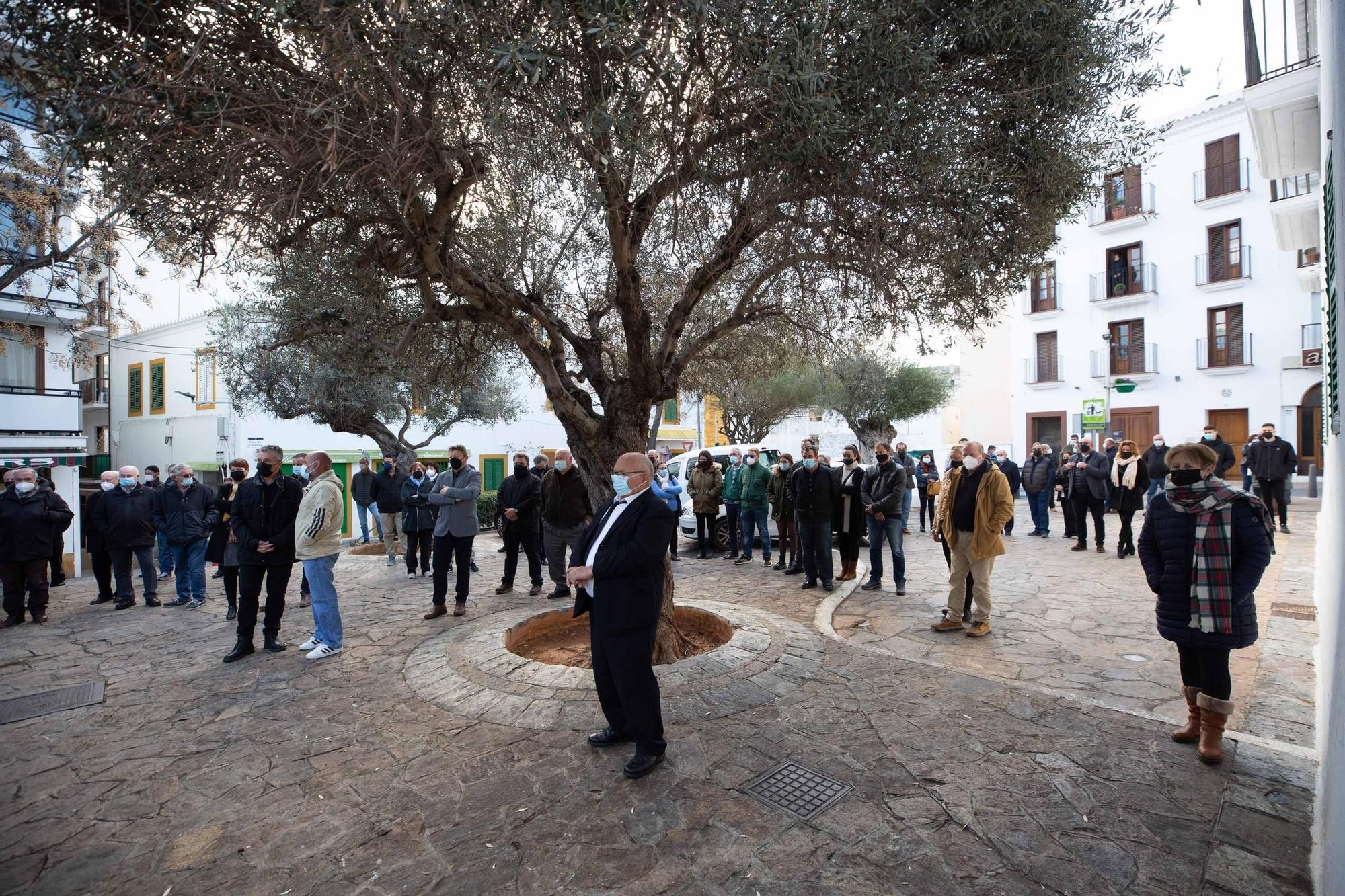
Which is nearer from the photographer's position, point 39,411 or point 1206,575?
point 1206,575

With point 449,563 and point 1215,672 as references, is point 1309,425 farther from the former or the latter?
point 449,563

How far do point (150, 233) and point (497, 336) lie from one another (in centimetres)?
365

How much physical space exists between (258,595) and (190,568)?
3.50 meters

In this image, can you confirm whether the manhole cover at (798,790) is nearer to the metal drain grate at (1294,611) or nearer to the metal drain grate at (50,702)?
the metal drain grate at (50,702)

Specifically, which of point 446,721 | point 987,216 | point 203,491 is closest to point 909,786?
point 446,721

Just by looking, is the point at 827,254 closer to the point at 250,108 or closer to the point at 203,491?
the point at 250,108

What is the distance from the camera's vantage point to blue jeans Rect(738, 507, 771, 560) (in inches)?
424

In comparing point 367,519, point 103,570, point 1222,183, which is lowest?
point 103,570

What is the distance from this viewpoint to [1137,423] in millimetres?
26469

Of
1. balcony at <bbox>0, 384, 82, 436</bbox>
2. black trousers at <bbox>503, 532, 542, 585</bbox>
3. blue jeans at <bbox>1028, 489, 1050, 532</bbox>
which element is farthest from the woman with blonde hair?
balcony at <bbox>0, 384, 82, 436</bbox>

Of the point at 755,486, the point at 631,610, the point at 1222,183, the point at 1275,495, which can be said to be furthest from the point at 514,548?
the point at 1222,183

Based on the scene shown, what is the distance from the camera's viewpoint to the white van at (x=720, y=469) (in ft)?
41.1

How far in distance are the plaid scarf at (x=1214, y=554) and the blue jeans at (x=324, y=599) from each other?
21.8 feet

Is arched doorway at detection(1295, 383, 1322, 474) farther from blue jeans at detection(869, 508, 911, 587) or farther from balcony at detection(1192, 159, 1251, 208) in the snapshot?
blue jeans at detection(869, 508, 911, 587)
